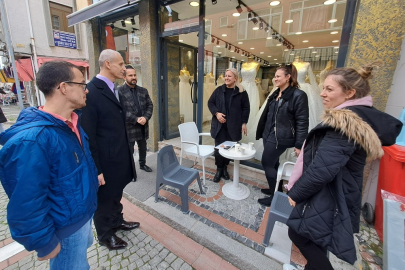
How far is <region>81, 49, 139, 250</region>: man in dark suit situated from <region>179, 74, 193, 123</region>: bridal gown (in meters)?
3.29

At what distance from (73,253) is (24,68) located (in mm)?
13646

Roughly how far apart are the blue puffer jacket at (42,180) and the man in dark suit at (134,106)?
2.04 meters

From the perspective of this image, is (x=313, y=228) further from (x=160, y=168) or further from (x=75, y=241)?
(x=160, y=168)

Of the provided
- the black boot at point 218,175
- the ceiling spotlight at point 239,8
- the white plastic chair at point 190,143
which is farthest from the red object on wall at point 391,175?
the ceiling spotlight at point 239,8

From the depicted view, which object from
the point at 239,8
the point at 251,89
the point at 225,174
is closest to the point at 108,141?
the point at 225,174

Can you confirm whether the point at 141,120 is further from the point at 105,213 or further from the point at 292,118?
the point at 292,118

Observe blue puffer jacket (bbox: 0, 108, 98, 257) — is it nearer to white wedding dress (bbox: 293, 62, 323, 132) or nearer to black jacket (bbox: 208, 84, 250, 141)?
black jacket (bbox: 208, 84, 250, 141)

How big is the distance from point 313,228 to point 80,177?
155 centimetres

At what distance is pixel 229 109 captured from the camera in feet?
9.63

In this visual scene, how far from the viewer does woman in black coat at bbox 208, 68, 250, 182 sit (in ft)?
9.58

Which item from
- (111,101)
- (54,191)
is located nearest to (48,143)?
(54,191)

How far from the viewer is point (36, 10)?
985 centimetres

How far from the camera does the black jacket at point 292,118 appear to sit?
83.7 inches

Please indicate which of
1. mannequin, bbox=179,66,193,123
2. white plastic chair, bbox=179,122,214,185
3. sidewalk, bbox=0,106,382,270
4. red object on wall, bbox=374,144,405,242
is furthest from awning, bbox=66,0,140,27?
red object on wall, bbox=374,144,405,242
